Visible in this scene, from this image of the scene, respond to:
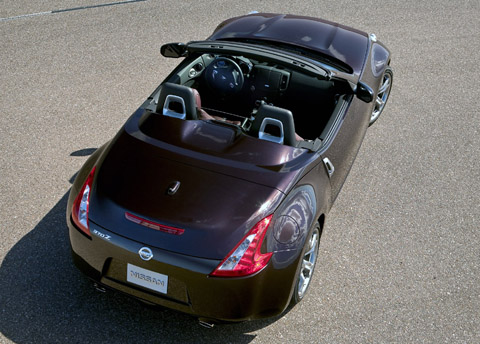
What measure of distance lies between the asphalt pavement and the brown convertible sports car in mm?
439

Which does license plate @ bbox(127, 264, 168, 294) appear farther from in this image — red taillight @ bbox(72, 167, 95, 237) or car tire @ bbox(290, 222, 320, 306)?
car tire @ bbox(290, 222, 320, 306)

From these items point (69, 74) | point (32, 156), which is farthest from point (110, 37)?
point (32, 156)

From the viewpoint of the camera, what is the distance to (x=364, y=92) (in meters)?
4.82

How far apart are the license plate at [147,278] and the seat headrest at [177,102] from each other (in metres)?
1.33

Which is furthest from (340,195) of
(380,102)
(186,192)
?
(186,192)

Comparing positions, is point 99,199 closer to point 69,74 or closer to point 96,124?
point 96,124

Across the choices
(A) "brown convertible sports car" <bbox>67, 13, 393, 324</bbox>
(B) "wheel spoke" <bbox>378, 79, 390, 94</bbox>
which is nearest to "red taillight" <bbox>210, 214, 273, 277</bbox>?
(A) "brown convertible sports car" <bbox>67, 13, 393, 324</bbox>

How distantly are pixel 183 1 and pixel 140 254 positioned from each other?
6.29 metres

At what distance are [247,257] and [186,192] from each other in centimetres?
61

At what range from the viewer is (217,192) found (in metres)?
3.92

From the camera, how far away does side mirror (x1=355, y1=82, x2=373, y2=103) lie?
15.8 ft

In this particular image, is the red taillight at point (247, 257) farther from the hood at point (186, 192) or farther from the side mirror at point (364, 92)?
the side mirror at point (364, 92)

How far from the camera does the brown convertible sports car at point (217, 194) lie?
12.0ft

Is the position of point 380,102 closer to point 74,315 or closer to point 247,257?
point 247,257
